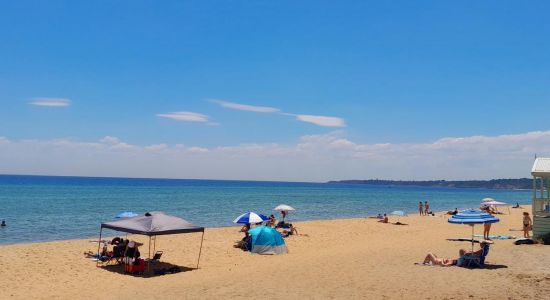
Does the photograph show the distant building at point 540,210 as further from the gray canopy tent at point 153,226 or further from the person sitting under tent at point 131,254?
the person sitting under tent at point 131,254

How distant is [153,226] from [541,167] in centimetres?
1676

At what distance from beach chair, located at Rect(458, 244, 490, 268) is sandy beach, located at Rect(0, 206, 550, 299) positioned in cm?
39

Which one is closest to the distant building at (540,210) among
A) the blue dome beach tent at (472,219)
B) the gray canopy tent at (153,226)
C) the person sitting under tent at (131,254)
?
the blue dome beach tent at (472,219)

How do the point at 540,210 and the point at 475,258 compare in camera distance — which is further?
the point at 540,210

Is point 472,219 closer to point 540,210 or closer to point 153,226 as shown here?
point 540,210

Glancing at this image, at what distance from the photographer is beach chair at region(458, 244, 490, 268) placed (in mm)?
14828

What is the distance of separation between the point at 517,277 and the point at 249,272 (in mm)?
7720

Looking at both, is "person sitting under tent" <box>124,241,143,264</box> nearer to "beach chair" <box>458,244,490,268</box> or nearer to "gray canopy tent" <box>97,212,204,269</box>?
"gray canopy tent" <box>97,212,204,269</box>

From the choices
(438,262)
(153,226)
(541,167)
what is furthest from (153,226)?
(541,167)

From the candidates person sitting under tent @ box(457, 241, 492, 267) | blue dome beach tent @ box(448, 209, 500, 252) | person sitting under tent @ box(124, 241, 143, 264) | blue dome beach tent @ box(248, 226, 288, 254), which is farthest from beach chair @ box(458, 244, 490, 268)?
person sitting under tent @ box(124, 241, 143, 264)

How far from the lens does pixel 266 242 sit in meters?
18.9

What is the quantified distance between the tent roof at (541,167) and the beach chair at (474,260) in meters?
7.39

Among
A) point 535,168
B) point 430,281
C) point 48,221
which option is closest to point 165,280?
point 430,281

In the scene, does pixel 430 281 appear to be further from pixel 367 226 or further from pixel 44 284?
pixel 367 226
